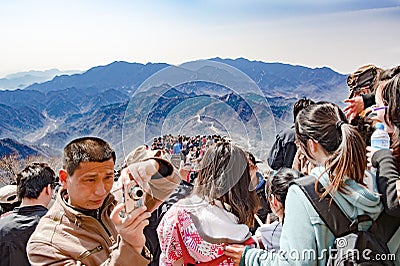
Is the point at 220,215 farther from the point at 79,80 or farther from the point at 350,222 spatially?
the point at 79,80

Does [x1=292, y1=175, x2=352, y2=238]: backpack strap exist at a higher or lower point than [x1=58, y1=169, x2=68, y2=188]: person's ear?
lower

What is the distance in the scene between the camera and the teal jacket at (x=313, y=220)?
Result: 7.25ft

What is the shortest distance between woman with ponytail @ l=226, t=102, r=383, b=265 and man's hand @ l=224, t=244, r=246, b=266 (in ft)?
0.57

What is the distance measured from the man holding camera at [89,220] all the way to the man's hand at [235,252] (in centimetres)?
68

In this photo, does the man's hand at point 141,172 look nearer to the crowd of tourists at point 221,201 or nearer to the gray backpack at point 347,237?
the crowd of tourists at point 221,201

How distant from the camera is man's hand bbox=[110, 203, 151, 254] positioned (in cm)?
183

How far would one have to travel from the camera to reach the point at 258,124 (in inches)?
110

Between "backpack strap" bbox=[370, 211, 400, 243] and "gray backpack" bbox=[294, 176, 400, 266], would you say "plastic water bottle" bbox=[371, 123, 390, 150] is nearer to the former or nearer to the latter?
"backpack strap" bbox=[370, 211, 400, 243]

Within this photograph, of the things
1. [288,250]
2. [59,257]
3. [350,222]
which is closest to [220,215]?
[288,250]

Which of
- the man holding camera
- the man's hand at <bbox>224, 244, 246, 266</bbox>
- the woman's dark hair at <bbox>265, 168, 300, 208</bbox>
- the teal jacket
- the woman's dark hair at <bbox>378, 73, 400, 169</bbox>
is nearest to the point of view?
the man holding camera

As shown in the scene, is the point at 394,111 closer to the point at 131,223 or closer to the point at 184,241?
the point at 184,241
